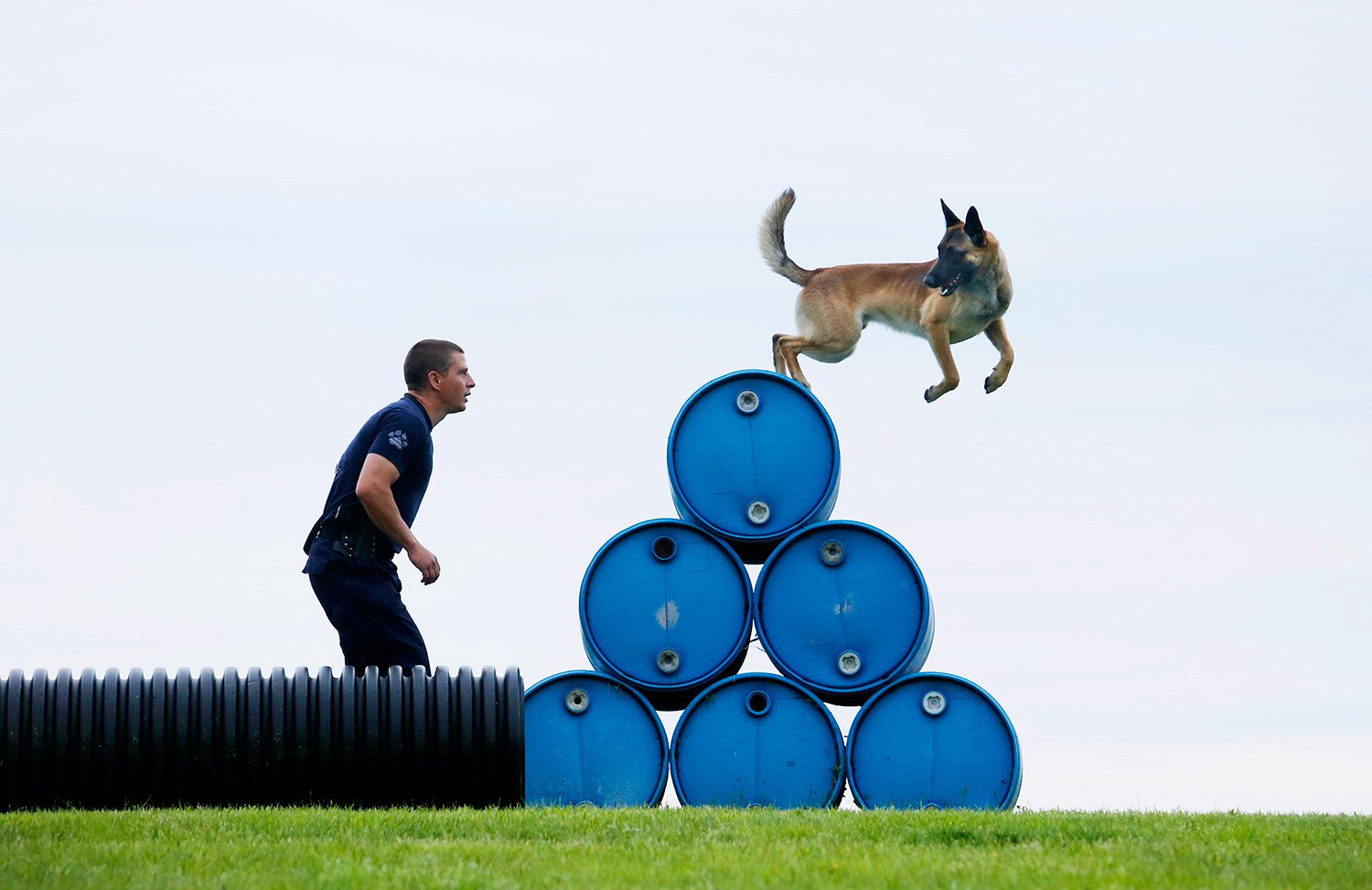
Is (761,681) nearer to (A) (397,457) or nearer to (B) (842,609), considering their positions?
(B) (842,609)

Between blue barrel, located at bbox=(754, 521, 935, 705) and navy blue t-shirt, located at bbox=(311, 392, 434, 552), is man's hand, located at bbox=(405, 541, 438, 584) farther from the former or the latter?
blue barrel, located at bbox=(754, 521, 935, 705)

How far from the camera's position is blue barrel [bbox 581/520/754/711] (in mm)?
8211

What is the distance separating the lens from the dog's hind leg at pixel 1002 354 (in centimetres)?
995

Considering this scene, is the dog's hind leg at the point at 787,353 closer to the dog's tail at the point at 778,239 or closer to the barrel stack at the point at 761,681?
the dog's tail at the point at 778,239

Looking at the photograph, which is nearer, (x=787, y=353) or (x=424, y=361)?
(x=424, y=361)

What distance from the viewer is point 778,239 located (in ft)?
33.4

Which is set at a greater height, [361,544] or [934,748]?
[361,544]

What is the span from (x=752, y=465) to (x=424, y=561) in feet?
7.31

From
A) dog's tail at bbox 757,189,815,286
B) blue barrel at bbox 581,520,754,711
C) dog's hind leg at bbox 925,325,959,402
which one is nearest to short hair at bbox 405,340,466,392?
blue barrel at bbox 581,520,754,711

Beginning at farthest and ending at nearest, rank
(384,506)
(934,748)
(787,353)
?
(787,353) → (934,748) → (384,506)

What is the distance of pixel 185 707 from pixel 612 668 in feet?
7.51

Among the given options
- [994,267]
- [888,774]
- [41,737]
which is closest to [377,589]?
[41,737]

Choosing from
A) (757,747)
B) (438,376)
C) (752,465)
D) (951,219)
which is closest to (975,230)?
(951,219)

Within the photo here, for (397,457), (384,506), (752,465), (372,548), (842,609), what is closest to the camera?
(384,506)
